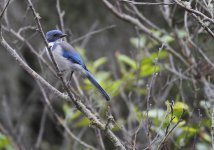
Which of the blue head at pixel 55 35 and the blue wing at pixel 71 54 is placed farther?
the blue head at pixel 55 35

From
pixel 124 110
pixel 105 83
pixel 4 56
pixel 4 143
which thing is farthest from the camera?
pixel 4 56

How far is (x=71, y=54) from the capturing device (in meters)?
5.05

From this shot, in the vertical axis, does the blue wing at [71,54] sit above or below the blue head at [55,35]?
below

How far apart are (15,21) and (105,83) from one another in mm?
2964

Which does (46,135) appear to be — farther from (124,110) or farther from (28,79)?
(124,110)

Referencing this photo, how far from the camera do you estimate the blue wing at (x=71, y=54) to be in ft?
16.4

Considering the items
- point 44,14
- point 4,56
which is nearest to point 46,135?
point 4,56

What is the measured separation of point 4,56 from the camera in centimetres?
866

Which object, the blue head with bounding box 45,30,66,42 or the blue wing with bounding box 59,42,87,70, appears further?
the blue head with bounding box 45,30,66,42

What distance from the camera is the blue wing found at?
196 inches

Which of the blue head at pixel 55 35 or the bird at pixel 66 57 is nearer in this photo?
the bird at pixel 66 57

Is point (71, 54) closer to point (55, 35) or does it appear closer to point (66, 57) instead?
point (66, 57)

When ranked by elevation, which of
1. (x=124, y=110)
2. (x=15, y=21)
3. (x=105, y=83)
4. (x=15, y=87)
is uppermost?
(x=15, y=21)

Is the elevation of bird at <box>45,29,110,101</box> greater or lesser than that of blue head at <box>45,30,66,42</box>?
lesser
